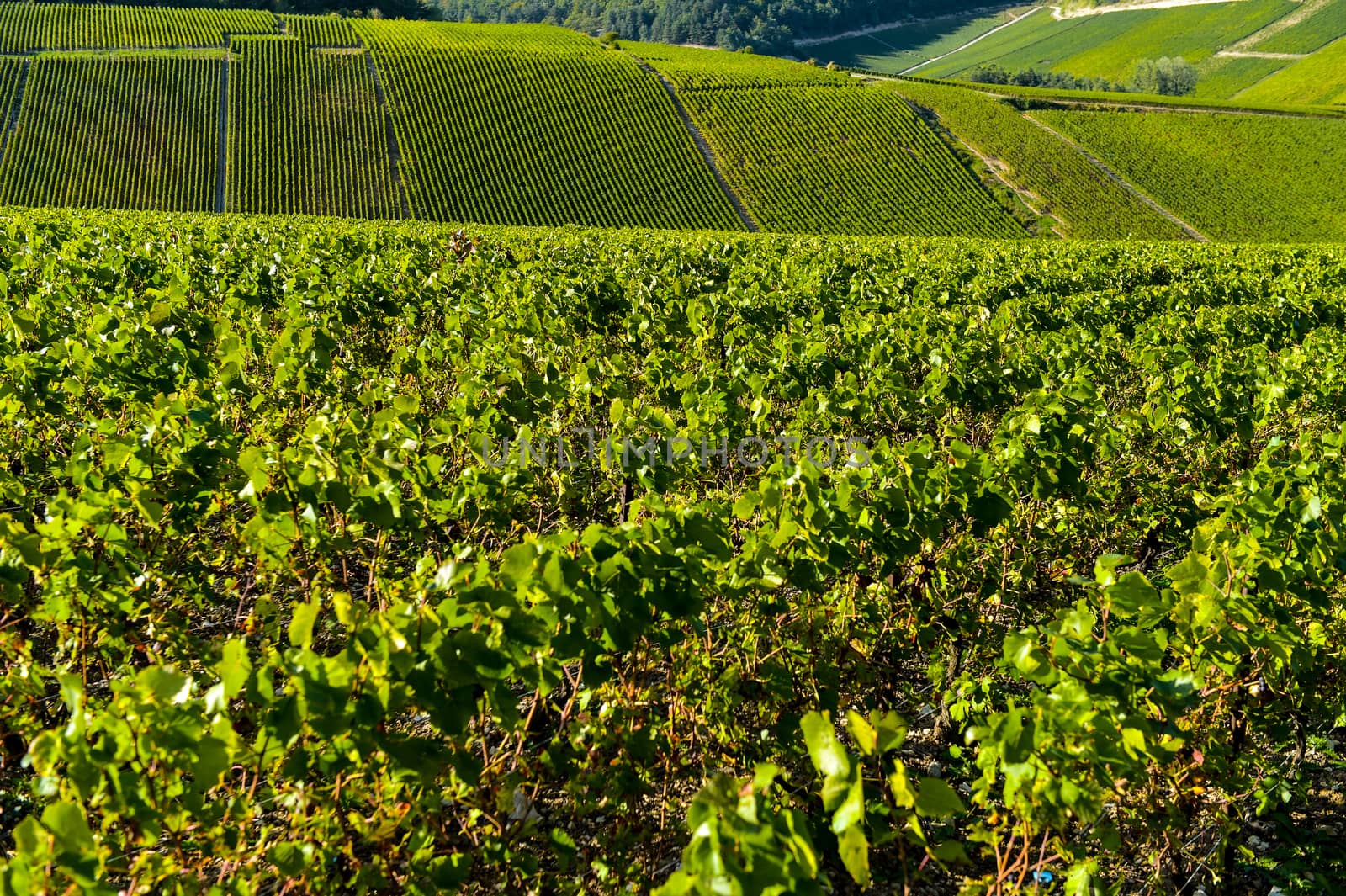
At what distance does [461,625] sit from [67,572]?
160 cm

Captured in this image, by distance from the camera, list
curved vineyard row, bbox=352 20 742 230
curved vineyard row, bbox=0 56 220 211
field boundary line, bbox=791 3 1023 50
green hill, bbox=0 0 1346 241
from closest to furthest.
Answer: curved vineyard row, bbox=0 56 220 211 → green hill, bbox=0 0 1346 241 → curved vineyard row, bbox=352 20 742 230 → field boundary line, bbox=791 3 1023 50

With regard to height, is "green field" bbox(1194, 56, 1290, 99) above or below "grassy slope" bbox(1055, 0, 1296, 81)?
below

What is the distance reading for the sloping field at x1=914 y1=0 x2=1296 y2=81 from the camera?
133750 millimetres

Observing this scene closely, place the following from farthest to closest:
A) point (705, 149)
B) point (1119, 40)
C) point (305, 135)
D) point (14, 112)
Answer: point (1119, 40), point (705, 149), point (305, 135), point (14, 112)

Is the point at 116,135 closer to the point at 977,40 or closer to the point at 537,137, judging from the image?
the point at 537,137

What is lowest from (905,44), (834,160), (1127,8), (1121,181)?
(1121,181)

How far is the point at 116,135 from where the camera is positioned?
49062mm

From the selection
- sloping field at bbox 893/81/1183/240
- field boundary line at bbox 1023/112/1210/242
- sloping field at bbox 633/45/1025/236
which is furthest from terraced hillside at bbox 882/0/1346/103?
sloping field at bbox 633/45/1025/236

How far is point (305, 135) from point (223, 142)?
15.9ft

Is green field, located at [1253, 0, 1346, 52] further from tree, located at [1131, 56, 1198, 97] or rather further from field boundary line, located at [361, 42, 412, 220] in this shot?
field boundary line, located at [361, 42, 412, 220]

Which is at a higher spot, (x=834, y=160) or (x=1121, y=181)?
(x=834, y=160)

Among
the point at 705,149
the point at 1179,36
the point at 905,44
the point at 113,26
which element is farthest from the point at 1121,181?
the point at 905,44

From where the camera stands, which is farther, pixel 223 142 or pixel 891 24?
pixel 891 24

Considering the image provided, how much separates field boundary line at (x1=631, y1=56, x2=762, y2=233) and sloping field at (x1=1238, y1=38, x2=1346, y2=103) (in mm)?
83468
